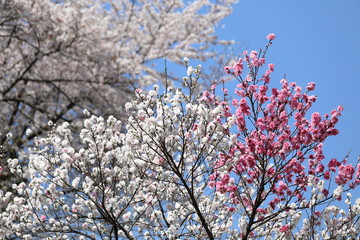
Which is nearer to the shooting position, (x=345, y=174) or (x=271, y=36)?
(x=345, y=174)

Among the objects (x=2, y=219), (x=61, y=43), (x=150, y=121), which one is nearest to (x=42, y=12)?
(x=61, y=43)

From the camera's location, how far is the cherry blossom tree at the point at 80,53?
11.4m

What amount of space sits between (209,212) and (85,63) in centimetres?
824

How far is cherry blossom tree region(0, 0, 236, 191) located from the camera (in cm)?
1142

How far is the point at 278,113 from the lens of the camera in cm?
498

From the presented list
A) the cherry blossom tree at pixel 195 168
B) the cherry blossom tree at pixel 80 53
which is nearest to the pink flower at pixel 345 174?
the cherry blossom tree at pixel 195 168

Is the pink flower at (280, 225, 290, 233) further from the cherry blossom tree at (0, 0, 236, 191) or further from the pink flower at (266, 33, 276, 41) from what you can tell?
the cherry blossom tree at (0, 0, 236, 191)

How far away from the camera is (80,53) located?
12109mm

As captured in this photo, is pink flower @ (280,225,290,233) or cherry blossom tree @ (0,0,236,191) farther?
cherry blossom tree @ (0,0,236,191)

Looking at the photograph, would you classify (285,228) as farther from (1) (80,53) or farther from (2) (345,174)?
(1) (80,53)

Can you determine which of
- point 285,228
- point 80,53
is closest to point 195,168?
point 285,228

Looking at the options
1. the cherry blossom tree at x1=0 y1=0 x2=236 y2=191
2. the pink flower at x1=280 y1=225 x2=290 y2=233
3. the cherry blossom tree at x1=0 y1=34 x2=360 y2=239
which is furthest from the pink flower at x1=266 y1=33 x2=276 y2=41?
the cherry blossom tree at x1=0 y1=0 x2=236 y2=191

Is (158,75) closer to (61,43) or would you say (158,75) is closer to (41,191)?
(61,43)

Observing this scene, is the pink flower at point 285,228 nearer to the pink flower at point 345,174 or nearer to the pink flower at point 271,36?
the pink flower at point 345,174
